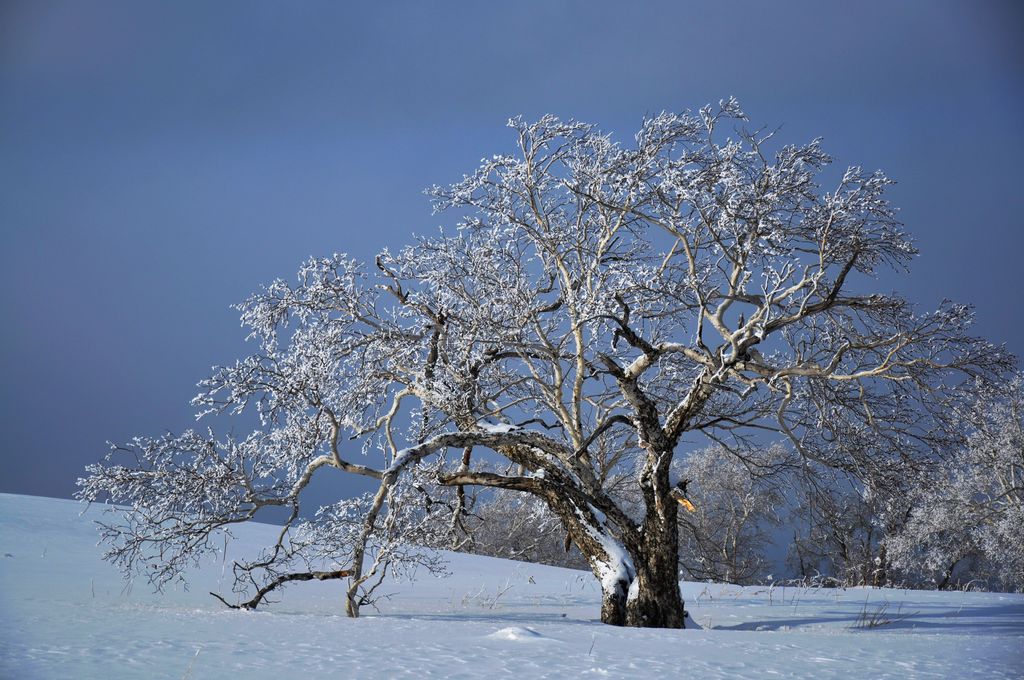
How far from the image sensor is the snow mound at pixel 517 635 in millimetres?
4582

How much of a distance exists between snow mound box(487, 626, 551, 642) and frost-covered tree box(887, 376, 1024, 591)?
18.2 m

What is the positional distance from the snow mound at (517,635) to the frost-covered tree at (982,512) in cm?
1824

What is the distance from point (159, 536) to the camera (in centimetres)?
926

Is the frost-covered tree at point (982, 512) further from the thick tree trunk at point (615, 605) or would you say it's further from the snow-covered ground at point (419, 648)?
the thick tree trunk at point (615, 605)

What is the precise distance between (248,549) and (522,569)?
549cm

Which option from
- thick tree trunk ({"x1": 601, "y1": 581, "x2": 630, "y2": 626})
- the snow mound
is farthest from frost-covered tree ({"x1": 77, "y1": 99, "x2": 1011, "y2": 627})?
the snow mound

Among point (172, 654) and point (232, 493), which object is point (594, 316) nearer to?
point (232, 493)

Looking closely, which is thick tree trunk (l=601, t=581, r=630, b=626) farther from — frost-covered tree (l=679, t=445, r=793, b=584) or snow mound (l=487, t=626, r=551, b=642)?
frost-covered tree (l=679, t=445, r=793, b=584)

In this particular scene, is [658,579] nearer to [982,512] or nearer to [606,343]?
[606,343]

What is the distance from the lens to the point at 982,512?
22594 millimetres

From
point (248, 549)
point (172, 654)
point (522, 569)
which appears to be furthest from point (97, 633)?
point (522, 569)

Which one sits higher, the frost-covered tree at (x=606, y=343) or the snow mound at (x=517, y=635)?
the frost-covered tree at (x=606, y=343)

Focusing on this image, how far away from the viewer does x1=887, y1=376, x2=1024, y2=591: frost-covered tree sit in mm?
20422

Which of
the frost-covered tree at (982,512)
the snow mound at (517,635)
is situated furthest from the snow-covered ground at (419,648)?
the frost-covered tree at (982,512)
